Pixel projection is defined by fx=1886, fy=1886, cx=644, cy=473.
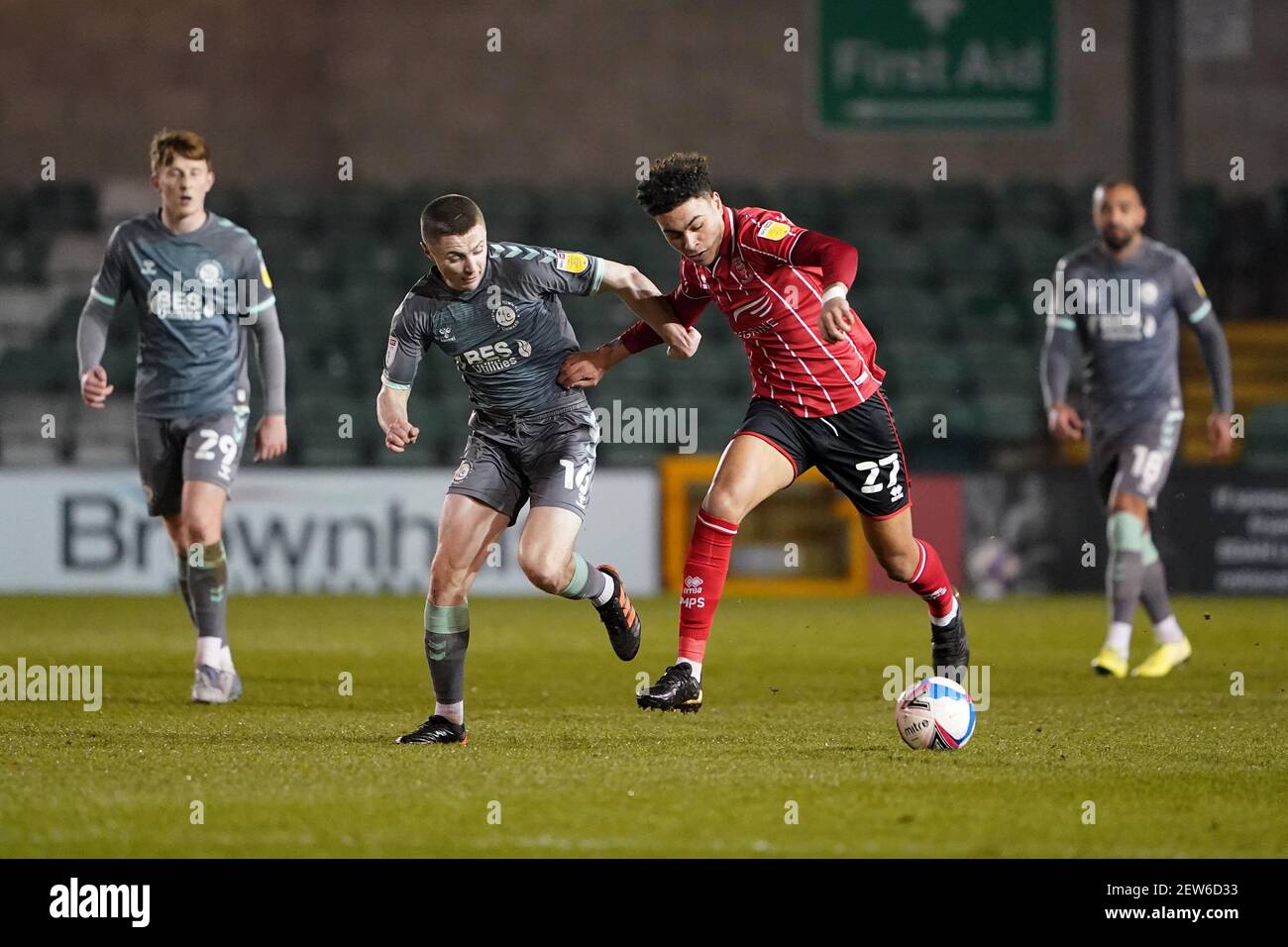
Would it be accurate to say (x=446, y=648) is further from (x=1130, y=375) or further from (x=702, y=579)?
(x=1130, y=375)

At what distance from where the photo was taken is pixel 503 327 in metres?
5.99

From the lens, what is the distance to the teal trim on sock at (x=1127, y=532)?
8.05 metres

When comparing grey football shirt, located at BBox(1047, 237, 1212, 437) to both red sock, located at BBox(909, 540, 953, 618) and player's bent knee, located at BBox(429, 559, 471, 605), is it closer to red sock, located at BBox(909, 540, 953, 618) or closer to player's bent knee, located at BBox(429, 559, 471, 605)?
red sock, located at BBox(909, 540, 953, 618)

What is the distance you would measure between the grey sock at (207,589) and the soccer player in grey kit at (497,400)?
4.59ft

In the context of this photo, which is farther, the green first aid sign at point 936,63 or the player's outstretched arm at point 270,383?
the green first aid sign at point 936,63

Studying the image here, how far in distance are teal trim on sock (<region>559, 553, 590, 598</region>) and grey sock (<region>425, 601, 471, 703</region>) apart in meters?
0.50

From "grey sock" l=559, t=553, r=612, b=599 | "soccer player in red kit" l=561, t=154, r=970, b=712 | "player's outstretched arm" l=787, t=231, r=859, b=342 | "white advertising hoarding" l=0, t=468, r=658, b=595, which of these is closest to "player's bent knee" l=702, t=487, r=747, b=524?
"soccer player in red kit" l=561, t=154, r=970, b=712

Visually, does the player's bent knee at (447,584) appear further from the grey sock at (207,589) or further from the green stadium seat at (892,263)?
the green stadium seat at (892,263)

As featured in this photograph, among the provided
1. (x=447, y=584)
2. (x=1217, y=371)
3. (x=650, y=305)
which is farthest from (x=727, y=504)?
(x=1217, y=371)

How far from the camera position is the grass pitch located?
433cm

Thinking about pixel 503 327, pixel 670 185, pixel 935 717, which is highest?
pixel 670 185

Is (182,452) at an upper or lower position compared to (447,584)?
upper

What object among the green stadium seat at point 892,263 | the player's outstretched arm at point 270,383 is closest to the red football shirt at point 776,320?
the player's outstretched arm at point 270,383

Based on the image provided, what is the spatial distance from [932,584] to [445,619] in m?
1.72
